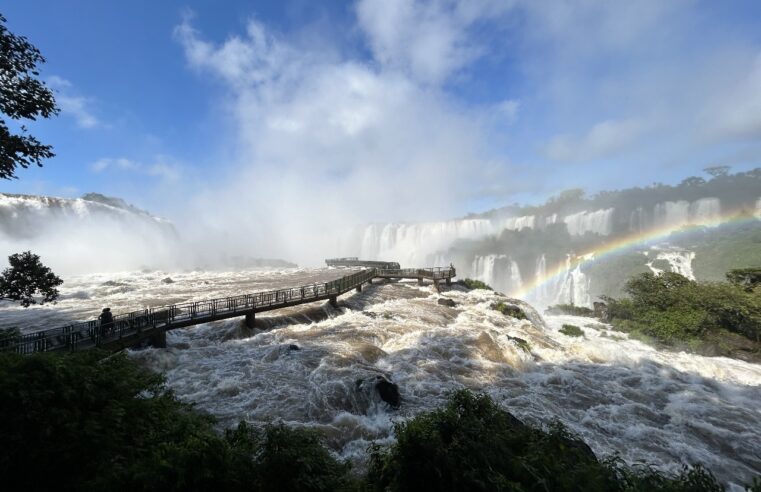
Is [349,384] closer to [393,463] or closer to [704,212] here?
[393,463]

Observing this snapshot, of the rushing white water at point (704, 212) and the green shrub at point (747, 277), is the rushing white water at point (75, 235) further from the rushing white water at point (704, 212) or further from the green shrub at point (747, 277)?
the rushing white water at point (704, 212)

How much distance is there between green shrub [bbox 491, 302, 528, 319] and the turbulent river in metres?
3.92

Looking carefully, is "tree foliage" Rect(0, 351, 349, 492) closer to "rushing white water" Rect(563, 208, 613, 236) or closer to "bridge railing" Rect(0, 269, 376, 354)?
"bridge railing" Rect(0, 269, 376, 354)

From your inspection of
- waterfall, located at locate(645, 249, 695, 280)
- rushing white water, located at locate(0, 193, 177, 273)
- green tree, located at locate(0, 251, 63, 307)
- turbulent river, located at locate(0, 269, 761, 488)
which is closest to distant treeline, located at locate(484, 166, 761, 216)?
waterfall, located at locate(645, 249, 695, 280)

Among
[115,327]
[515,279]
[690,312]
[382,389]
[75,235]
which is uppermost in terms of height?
[75,235]

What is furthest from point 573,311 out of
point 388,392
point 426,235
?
point 426,235

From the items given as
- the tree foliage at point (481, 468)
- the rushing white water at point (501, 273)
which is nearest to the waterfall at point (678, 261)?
the rushing white water at point (501, 273)

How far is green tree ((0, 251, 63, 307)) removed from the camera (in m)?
11.6

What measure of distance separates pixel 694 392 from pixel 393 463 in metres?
18.2

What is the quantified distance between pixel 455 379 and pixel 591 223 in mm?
93565

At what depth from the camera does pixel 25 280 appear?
39.2ft

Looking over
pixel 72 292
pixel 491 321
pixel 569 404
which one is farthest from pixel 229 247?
pixel 569 404

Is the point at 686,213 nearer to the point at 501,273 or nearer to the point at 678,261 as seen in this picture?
the point at 678,261

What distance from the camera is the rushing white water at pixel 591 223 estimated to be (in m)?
86.7
